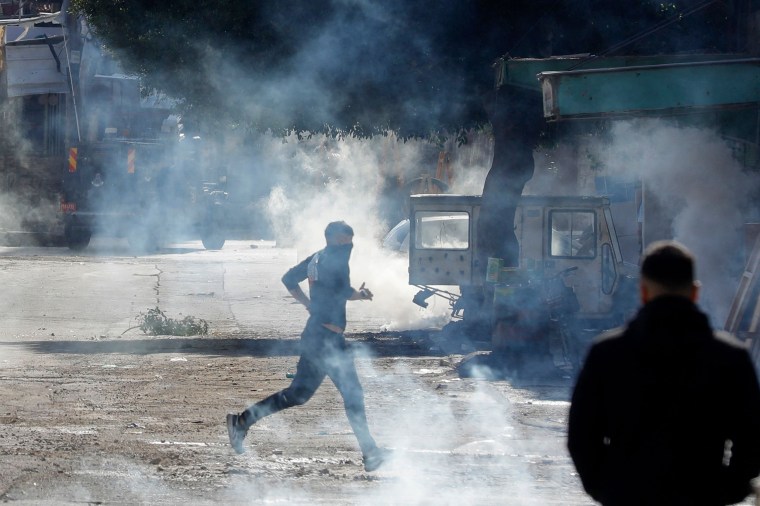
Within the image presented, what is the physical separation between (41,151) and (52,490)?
26.0 metres

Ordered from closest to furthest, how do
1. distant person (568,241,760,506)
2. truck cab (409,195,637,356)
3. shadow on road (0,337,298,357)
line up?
distant person (568,241,760,506)
shadow on road (0,337,298,357)
truck cab (409,195,637,356)

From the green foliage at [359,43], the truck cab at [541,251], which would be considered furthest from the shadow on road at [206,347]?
the green foliage at [359,43]

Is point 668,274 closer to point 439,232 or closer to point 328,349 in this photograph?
point 328,349

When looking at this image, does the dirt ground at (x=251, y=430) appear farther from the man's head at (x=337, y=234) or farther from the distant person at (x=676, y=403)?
the distant person at (x=676, y=403)

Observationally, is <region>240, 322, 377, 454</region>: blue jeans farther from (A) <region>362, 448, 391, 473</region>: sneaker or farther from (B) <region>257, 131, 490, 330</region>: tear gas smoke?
(B) <region>257, 131, 490, 330</region>: tear gas smoke

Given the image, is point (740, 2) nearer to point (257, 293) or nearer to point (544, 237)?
point (544, 237)

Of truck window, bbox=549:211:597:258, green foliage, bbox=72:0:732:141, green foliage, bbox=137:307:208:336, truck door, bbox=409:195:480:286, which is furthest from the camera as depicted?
truck door, bbox=409:195:480:286

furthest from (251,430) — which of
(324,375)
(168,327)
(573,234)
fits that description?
(573,234)

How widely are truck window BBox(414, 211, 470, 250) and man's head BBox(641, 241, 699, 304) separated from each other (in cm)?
1173

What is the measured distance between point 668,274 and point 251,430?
5.35m

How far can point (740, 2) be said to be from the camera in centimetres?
1384

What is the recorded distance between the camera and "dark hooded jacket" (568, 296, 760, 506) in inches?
123

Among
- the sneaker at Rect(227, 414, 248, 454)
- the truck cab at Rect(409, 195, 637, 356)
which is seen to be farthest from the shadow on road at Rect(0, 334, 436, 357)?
the sneaker at Rect(227, 414, 248, 454)

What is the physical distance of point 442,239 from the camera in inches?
593
